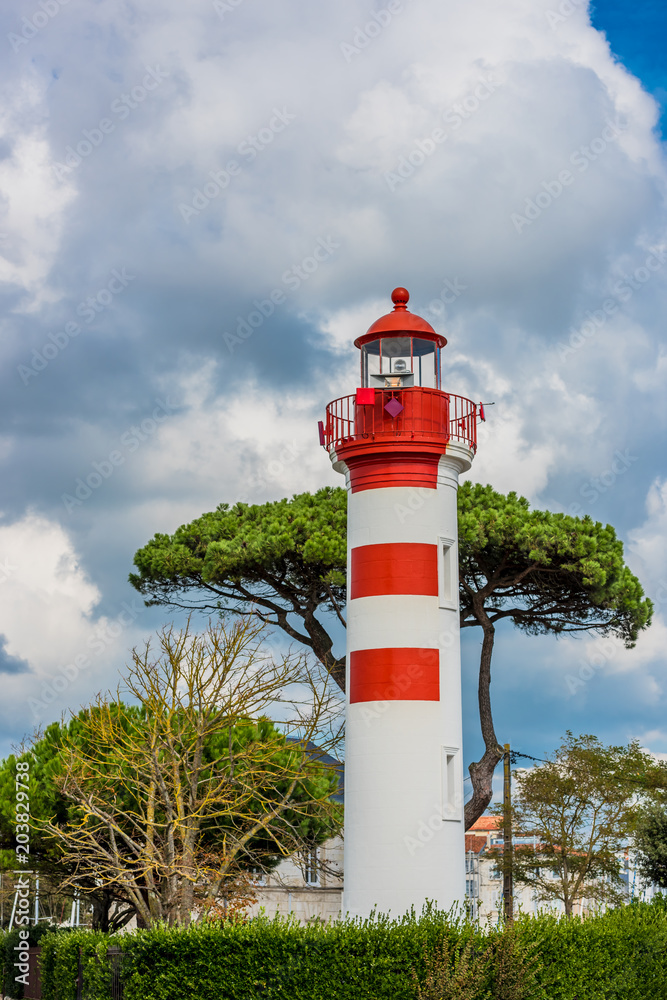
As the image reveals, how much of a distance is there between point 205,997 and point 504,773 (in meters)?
18.7

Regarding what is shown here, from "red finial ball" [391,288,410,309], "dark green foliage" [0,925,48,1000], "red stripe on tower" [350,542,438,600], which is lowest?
"dark green foliage" [0,925,48,1000]

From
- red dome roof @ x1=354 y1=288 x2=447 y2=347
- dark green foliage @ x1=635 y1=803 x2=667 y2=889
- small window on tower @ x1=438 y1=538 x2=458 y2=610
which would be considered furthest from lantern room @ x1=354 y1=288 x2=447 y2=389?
dark green foliage @ x1=635 y1=803 x2=667 y2=889

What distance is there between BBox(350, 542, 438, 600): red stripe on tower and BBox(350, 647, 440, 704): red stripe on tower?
1.04 m

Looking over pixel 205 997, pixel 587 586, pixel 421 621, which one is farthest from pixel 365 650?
pixel 587 586

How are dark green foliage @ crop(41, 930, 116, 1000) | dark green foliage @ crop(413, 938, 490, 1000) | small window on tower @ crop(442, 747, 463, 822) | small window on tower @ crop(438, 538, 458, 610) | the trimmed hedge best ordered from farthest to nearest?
small window on tower @ crop(438, 538, 458, 610), small window on tower @ crop(442, 747, 463, 822), dark green foliage @ crop(41, 930, 116, 1000), the trimmed hedge, dark green foliage @ crop(413, 938, 490, 1000)

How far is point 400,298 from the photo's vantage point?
21922 millimetres

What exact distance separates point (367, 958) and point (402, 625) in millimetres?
6039

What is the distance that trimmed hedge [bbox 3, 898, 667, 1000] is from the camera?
15.2 metres

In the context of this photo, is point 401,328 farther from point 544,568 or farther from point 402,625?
point 544,568

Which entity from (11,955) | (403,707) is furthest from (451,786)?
(11,955)

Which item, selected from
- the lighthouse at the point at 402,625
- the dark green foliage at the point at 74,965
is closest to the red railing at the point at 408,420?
the lighthouse at the point at 402,625

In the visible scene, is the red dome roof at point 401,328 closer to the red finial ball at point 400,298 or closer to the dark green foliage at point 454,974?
the red finial ball at point 400,298

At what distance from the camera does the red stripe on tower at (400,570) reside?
19.9 m

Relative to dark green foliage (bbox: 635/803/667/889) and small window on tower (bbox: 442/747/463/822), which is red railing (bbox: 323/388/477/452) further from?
dark green foliage (bbox: 635/803/667/889)
